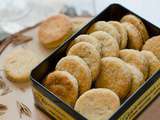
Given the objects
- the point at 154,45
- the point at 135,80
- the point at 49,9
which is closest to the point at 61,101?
the point at 135,80

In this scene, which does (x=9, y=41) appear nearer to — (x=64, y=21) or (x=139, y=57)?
(x=64, y=21)

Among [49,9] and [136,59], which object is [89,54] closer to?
[136,59]

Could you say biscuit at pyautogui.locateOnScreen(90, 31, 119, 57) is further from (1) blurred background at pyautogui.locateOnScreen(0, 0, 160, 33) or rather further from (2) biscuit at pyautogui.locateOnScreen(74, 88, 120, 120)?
(1) blurred background at pyautogui.locateOnScreen(0, 0, 160, 33)

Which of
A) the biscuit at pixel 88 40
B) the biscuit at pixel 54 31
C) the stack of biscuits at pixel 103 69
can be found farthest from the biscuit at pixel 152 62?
the biscuit at pixel 54 31

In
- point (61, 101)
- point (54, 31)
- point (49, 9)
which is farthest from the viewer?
point (49, 9)

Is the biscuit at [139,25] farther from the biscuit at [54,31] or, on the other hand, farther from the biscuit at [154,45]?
the biscuit at [54,31]

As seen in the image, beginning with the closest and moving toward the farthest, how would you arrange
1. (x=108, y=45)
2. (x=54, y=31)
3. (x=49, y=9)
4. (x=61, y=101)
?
(x=61, y=101) → (x=108, y=45) → (x=54, y=31) → (x=49, y=9)

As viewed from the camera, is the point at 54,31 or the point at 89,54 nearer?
the point at 89,54
